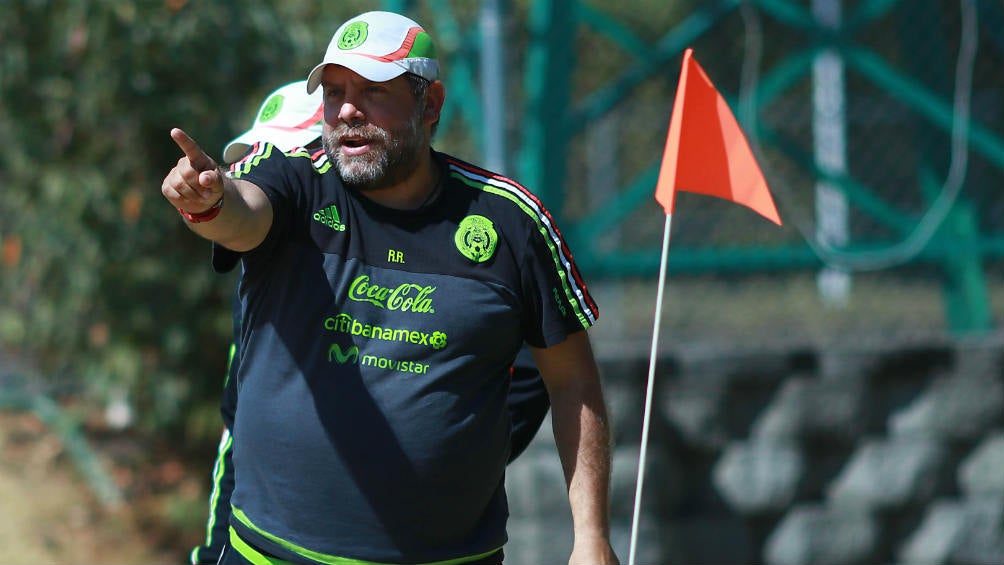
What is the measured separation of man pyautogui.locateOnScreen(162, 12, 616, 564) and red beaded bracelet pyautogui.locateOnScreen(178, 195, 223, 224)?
6.0 inches

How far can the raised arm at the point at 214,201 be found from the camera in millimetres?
2443

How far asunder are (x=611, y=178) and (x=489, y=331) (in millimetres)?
2730

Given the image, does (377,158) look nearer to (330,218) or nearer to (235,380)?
(330,218)

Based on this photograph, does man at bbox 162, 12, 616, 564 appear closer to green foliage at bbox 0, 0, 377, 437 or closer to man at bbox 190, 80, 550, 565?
man at bbox 190, 80, 550, 565

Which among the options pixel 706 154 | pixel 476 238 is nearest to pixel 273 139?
pixel 476 238

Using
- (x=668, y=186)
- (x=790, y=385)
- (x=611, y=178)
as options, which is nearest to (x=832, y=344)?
(x=790, y=385)

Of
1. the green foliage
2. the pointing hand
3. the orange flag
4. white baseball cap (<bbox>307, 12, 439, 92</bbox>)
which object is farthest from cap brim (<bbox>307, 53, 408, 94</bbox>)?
the green foliage

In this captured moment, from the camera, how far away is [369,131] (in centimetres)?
283

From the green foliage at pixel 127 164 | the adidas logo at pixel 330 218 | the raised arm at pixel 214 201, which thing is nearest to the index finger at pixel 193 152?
the raised arm at pixel 214 201

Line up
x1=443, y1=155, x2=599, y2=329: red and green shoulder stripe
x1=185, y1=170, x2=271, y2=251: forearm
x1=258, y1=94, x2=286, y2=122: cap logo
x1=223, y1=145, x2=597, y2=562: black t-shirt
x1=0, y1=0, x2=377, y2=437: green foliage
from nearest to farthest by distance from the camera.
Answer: x1=185, y1=170, x2=271, y2=251: forearm < x1=223, y1=145, x2=597, y2=562: black t-shirt < x1=443, y1=155, x2=599, y2=329: red and green shoulder stripe < x1=258, y1=94, x2=286, y2=122: cap logo < x1=0, y1=0, x2=377, y2=437: green foliage

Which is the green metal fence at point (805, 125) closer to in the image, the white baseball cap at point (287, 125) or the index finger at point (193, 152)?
the white baseball cap at point (287, 125)

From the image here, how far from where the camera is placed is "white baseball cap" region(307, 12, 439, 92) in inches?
110

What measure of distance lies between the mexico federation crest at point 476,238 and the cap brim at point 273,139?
69 centimetres

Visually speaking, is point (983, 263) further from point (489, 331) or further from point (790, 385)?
point (489, 331)
